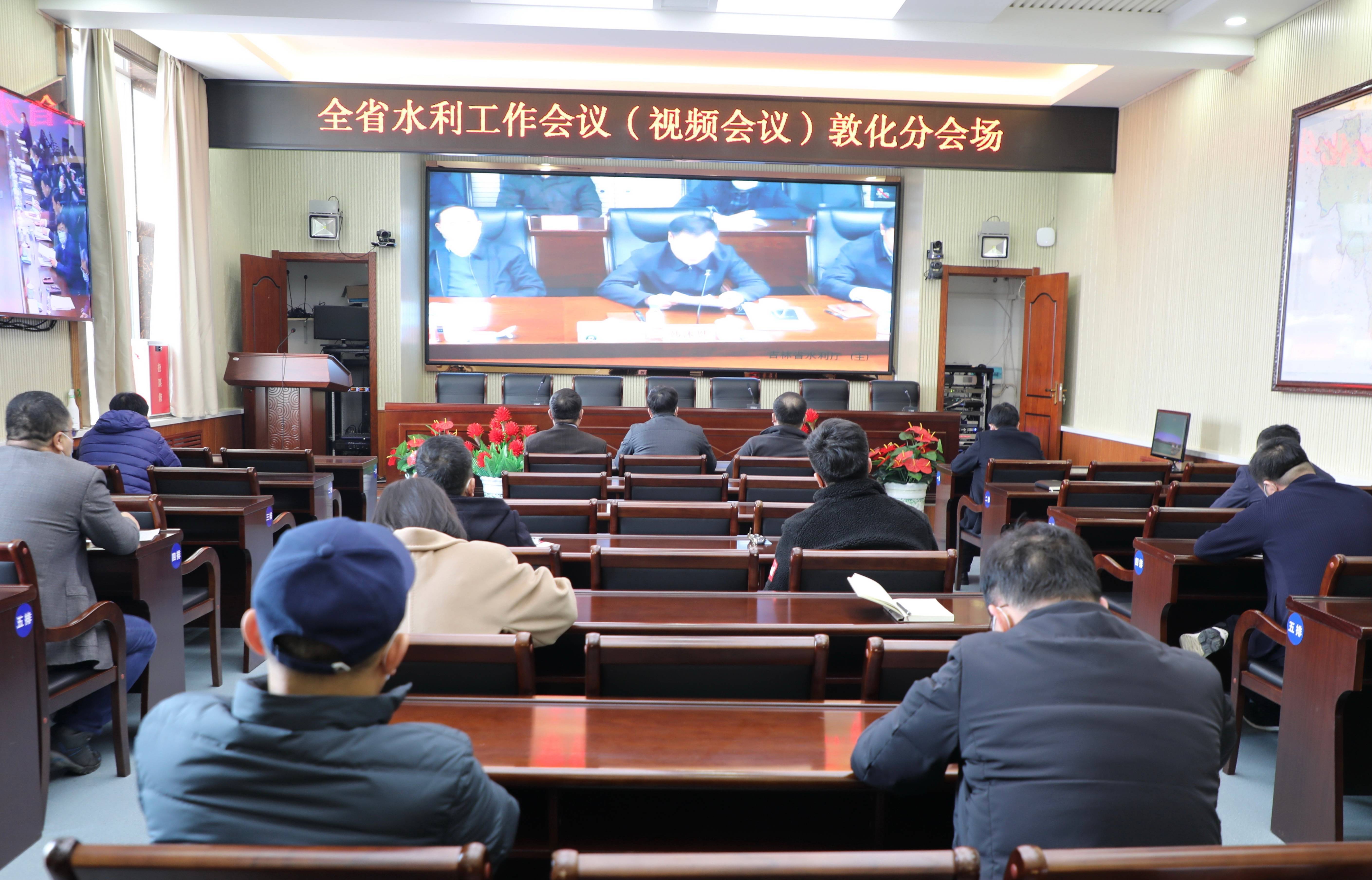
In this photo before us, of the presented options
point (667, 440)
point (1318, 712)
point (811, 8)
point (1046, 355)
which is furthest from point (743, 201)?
point (1318, 712)

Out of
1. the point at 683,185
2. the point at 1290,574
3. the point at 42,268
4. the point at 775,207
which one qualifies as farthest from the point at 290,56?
the point at 1290,574

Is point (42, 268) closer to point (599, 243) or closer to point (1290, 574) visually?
point (599, 243)

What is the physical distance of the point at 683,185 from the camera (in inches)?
373

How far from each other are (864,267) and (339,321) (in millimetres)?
5406

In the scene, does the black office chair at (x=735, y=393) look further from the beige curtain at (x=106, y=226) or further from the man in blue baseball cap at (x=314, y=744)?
the man in blue baseball cap at (x=314, y=744)

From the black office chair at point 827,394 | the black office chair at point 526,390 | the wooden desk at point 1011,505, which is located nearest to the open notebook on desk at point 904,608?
the wooden desk at point 1011,505

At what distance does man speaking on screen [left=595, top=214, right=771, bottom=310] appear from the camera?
9555 mm

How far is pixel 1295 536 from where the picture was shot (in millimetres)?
2811

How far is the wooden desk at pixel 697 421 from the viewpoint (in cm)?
770

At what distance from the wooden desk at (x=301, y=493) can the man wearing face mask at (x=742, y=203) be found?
5.77 m

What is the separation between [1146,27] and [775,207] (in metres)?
4.19

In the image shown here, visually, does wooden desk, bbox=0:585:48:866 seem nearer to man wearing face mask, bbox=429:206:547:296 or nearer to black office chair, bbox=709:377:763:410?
black office chair, bbox=709:377:763:410

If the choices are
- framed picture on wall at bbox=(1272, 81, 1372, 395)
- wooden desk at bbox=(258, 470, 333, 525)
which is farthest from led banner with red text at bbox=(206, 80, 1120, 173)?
wooden desk at bbox=(258, 470, 333, 525)

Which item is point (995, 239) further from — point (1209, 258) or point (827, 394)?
point (1209, 258)
